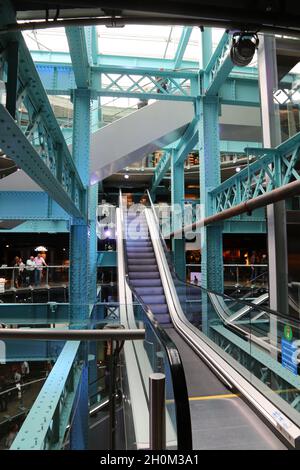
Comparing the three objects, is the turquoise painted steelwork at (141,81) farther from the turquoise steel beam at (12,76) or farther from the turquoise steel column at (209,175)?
the turquoise steel beam at (12,76)

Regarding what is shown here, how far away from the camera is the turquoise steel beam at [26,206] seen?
29.2ft

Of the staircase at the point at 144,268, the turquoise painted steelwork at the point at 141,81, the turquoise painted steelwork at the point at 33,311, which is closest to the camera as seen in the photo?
the staircase at the point at 144,268

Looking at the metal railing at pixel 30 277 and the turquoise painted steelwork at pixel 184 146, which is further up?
the turquoise painted steelwork at pixel 184 146

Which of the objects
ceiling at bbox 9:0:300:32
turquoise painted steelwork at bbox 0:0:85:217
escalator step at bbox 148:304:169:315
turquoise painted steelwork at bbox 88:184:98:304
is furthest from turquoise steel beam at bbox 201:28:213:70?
ceiling at bbox 9:0:300:32

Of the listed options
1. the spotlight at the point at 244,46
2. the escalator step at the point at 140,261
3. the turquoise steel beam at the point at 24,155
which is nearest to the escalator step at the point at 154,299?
the escalator step at the point at 140,261

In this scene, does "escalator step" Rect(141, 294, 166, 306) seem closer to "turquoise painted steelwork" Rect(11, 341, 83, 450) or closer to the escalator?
the escalator

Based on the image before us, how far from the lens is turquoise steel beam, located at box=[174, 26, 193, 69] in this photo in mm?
12508

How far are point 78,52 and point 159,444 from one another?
9.69 meters

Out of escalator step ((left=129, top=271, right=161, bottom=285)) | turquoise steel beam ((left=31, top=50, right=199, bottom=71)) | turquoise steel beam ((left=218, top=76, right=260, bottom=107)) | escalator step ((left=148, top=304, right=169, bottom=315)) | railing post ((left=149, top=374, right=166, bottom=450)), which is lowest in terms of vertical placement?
escalator step ((left=148, top=304, right=169, bottom=315))

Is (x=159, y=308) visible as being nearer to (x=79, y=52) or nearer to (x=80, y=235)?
(x=80, y=235)

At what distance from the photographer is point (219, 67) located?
382 inches

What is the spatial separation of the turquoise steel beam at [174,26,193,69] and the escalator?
7319 mm

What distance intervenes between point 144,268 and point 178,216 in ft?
10.4

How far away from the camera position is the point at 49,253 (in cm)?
2947
